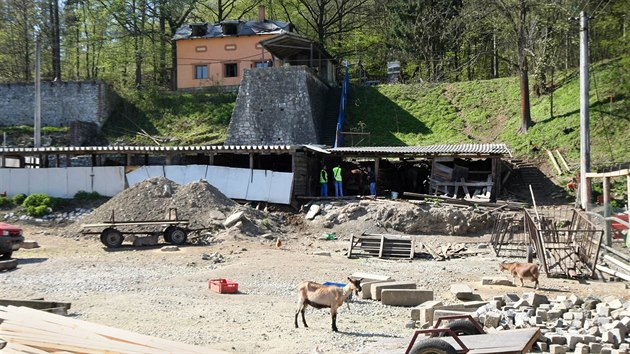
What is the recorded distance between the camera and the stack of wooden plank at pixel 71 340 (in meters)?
7.51

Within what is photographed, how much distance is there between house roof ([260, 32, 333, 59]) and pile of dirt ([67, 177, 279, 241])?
1470 centimetres

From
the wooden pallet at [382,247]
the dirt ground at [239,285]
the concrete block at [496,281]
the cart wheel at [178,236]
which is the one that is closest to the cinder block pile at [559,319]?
the dirt ground at [239,285]

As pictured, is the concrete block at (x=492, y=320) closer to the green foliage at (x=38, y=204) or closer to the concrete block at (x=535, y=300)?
the concrete block at (x=535, y=300)

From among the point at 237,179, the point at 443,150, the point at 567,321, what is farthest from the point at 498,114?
the point at 567,321

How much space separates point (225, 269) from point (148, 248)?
18.7ft

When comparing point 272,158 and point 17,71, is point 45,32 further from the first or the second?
point 272,158

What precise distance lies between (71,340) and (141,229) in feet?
53.4

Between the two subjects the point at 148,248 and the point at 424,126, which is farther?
the point at 424,126

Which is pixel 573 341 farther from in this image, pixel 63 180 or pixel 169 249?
pixel 63 180

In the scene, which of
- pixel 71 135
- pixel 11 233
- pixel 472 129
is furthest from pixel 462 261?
pixel 71 135

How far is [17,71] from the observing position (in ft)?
166

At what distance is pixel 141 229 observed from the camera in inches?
929

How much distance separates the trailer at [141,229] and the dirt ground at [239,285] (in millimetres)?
525

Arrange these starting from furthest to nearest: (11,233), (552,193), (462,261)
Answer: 1. (552,193)
2. (462,261)
3. (11,233)
